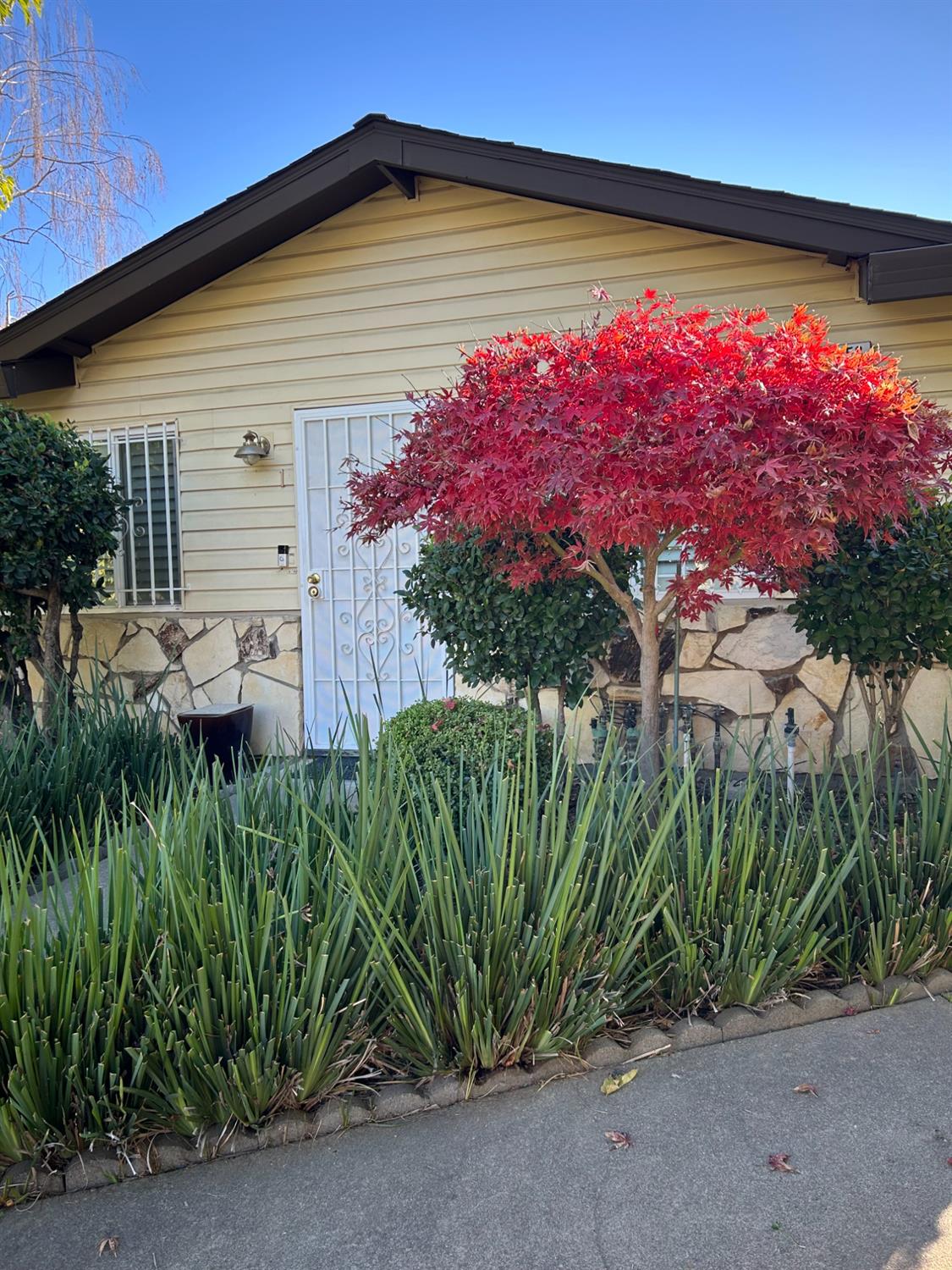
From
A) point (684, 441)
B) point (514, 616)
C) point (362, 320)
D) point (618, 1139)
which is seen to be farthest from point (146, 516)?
point (618, 1139)

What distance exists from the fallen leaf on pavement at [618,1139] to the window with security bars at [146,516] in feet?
16.4

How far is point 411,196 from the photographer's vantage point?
16.9 ft

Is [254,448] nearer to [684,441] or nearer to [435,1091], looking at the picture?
[684,441]

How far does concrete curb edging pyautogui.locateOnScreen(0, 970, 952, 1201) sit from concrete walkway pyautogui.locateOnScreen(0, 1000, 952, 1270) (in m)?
0.03

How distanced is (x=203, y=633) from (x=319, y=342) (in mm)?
2154

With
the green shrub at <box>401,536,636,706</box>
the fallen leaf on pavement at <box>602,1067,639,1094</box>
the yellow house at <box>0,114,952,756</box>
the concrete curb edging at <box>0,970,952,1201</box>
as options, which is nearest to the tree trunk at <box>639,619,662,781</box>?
the green shrub at <box>401,536,636,706</box>

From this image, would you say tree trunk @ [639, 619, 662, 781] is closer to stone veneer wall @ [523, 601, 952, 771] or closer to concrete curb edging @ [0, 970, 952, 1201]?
concrete curb edging @ [0, 970, 952, 1201]

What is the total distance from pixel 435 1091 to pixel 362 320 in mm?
4742

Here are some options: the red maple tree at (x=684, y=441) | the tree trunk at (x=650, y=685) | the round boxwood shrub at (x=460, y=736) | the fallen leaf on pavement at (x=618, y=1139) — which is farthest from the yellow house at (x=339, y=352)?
the fallen leaf on pavement at (x=618, y=1139)

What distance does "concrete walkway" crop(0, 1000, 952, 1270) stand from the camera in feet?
4.83

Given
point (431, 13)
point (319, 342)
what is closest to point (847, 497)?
point (319, 342)

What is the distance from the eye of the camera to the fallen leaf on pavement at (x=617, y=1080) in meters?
1.90

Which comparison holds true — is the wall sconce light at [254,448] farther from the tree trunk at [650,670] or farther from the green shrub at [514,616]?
the tree trunk at [650,670]

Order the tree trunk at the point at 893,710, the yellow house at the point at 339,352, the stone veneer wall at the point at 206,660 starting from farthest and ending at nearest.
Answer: the stone veneer wall at the point at 206,660 < the yellow house at the point at 339,352 < the tree trunk at the point at 893,710
